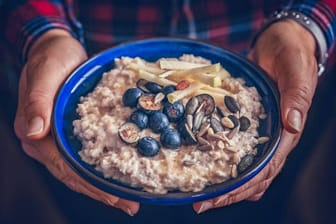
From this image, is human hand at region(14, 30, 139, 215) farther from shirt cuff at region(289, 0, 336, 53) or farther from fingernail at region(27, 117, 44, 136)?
shirt cuff at region(289, 0, 336, 53)

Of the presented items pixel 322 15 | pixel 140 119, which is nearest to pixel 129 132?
pixel 140 119

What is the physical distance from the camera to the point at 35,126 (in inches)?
36.3

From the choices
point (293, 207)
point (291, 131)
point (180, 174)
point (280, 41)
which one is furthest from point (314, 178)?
point (180, 174)

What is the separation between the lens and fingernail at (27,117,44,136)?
917mm

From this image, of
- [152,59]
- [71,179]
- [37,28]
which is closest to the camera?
[71,179]

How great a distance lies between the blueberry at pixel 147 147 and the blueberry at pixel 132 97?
84 millimetres

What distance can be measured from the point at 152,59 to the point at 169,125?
0.18 metres

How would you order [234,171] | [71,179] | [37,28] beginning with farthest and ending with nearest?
[37,28]
[71,179]
[234,171]

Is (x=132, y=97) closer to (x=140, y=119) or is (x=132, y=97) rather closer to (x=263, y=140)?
(x=140, y=119)

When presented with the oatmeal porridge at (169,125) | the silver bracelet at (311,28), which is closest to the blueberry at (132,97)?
the oatmeal porridge at (169,125)

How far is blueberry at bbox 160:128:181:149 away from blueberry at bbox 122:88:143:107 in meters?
0.08

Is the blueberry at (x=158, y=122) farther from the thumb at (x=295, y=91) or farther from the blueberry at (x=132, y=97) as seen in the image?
the thumb at (x=295, y=91)

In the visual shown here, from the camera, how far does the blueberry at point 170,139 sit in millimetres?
850

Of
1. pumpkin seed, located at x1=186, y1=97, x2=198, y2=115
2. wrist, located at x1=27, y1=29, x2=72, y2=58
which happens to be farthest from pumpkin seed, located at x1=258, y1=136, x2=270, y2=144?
wrist, located at x1=27, y1=29, x2=72, y2=58
